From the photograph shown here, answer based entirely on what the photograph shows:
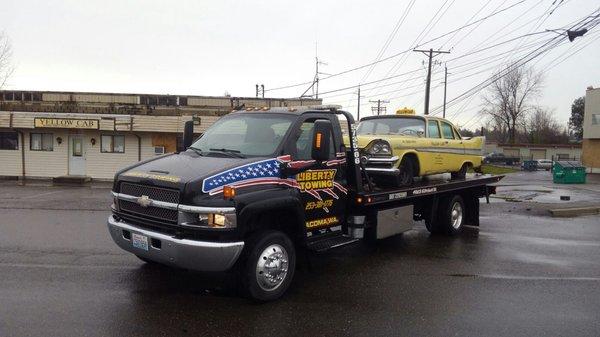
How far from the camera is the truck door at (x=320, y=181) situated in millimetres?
5918

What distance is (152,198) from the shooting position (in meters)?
5.29

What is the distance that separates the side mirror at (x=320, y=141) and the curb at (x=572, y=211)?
34.5 feet

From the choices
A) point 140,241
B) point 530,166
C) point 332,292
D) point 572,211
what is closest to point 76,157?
point 140,241

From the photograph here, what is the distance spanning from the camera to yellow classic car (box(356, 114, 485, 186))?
317 inches

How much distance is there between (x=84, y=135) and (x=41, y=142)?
2441mm

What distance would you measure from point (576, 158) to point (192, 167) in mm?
79268

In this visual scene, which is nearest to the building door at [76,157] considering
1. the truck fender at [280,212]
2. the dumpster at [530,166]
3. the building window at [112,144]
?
the building window at [112,144]

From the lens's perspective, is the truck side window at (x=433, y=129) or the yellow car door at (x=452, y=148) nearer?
the truck side window at (x=433, y=129)

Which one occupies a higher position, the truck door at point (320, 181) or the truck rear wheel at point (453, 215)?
the truck door at point (320, 181)

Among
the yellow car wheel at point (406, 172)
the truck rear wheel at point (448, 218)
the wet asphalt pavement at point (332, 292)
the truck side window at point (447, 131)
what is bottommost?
the wet asphalt pavement at point (332, 292)

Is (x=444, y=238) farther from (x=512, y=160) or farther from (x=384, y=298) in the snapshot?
(x=512, y=160)

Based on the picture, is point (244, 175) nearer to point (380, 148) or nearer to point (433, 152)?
point (380, 148)

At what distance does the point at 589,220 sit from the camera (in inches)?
510

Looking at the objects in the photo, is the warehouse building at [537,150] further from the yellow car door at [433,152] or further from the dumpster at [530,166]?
the yellow car door at [433,152]
